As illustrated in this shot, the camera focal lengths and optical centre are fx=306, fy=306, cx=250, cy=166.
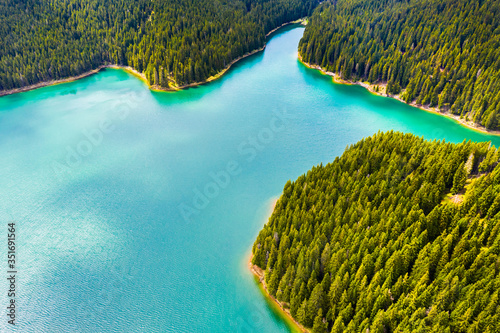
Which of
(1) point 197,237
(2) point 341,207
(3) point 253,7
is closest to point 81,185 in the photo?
(1) point 197,237

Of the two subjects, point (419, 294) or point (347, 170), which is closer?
point (419, 294)

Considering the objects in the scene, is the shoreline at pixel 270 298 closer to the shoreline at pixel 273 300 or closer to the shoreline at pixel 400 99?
the shoreline at pixel 273 300

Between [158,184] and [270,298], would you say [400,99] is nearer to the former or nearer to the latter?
[158,184]

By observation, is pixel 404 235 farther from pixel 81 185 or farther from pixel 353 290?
pixel 81 185

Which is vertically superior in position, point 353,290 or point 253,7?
point 253,7

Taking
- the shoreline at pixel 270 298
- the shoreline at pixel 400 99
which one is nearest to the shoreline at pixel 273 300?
the shoreline at pixel 270 298

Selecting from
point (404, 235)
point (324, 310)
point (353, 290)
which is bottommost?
point (324, 310)

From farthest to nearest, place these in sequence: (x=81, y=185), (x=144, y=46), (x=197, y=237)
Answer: (x=144, y=46) → (x=81, y=185) → (x=197, y=237)
